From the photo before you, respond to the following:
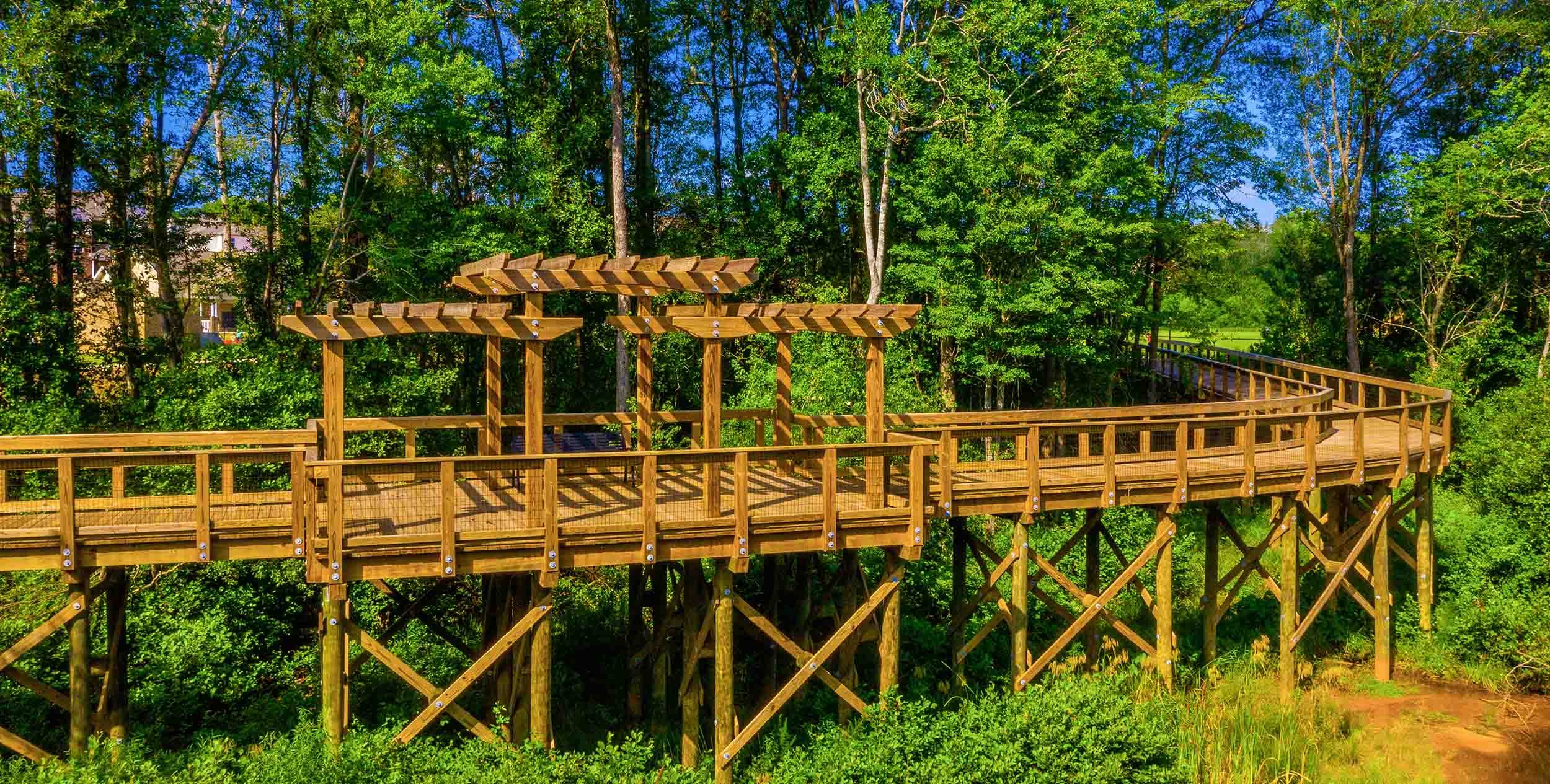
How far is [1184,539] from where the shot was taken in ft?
62.4

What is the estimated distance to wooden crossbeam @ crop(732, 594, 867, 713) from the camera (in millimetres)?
9508

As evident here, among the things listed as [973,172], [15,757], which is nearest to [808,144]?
[973,172]

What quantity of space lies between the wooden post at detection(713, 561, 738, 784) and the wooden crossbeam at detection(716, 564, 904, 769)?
43mm

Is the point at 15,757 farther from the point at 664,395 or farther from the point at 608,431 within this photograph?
the point at 664,395

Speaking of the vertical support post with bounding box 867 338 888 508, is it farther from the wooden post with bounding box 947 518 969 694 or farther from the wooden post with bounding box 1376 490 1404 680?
the wooden post with bounding box 1376 490 1404 680

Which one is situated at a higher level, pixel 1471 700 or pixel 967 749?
pixel 967 749

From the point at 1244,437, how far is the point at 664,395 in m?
16.1

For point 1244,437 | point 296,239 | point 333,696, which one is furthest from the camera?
point 296,239

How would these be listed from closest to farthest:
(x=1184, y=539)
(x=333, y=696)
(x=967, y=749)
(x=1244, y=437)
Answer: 1. (x=333, y=696)
2. (x=967, y=749)
3. (x=1244, y=437)
4. (x=1184, y=539)

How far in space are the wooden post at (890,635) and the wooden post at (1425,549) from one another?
9664mm

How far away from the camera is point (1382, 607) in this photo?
542 inches

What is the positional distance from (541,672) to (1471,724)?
11.9 m

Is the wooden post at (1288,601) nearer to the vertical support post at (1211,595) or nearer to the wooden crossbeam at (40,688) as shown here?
the vertical support post at (1211,595)

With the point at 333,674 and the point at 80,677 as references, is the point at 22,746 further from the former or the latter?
the point at 333,674
